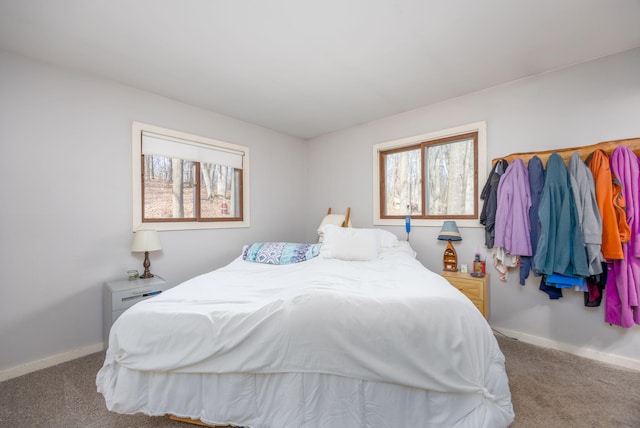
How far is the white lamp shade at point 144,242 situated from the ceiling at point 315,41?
4.93 ft

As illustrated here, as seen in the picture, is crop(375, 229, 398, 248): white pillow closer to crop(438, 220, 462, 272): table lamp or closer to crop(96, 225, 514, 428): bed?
crop(438, 220, 462, 272): table lamp

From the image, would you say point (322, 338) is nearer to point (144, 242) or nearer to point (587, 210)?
point (144, 242)

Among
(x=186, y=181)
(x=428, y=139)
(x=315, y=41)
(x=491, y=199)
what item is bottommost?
(x=491, y=199)

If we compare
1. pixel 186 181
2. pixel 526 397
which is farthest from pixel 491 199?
pixel 186 181

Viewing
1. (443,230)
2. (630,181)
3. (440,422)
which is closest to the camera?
(440,422)

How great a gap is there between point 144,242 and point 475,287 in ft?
10.6

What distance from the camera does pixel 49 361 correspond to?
2.09 m

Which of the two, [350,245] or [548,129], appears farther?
[350,245]

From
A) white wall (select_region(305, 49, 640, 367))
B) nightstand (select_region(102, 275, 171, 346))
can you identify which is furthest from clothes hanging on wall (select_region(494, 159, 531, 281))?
nightstand (select_region(102, 275, 171, 346))

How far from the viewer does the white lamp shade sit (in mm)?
2369

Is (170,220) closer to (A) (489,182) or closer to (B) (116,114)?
(B) (116,114)

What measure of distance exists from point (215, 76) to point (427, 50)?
6.29ft

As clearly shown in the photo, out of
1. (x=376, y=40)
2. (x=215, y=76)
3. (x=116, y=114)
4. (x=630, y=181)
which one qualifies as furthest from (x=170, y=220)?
(x=630, y=181)

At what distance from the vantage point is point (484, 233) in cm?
267
